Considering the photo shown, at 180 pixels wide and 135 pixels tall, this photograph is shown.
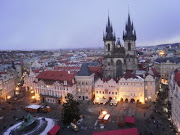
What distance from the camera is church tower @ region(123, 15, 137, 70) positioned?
8394 cm

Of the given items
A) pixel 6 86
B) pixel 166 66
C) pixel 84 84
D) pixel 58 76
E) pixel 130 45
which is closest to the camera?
pixel 58 76

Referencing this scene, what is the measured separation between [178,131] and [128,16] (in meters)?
62.7

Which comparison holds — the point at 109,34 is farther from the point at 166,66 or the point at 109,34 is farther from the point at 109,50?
the point at 166,66

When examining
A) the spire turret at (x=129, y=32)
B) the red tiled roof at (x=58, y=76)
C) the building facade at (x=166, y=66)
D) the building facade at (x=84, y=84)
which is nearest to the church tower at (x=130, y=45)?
the spire turret at (x=129, y=32)

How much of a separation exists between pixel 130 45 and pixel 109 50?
12083 mm

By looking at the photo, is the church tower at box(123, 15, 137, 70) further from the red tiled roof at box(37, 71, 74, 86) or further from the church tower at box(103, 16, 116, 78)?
the red tiled roof at box(37, 71, 74, 86)

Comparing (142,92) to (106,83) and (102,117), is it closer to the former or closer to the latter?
(106,83)

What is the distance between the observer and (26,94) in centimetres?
8125

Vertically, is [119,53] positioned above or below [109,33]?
below

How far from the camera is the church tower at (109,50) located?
88.1 metres

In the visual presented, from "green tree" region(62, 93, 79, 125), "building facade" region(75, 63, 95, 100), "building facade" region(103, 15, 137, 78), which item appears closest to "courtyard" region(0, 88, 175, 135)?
"green tree" region(62, 93, 79, 125)

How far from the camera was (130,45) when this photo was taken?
84.4 m

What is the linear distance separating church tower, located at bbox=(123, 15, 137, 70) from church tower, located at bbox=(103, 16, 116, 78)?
303 inches

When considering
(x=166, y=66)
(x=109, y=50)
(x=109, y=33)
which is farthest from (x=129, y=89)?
(x=166, y=66)
